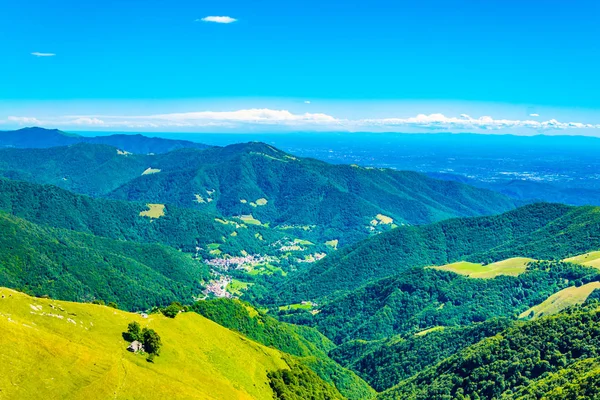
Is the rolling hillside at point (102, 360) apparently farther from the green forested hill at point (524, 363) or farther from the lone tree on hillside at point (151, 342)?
the green forested hill at point (524, 363)

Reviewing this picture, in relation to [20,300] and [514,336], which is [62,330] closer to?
[20,300]

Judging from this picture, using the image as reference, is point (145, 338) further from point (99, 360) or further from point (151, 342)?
point (99, 360)

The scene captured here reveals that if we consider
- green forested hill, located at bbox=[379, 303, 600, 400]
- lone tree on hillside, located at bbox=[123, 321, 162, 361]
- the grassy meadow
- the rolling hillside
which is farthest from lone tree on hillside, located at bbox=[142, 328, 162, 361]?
green forested hill, located at bbox=[379, 303, 600, 400]

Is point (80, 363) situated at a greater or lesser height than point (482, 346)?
greater

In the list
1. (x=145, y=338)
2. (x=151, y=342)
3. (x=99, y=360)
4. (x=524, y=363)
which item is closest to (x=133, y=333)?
(x=145, y=338)

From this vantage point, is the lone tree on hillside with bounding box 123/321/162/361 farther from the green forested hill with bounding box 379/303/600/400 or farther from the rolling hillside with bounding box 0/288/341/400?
the green forested hill with bounding box 379/303/600/400

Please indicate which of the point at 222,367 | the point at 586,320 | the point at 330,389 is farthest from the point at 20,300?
the point at 586,320

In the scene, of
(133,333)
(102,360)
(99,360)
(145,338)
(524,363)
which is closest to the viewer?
(99,360)
